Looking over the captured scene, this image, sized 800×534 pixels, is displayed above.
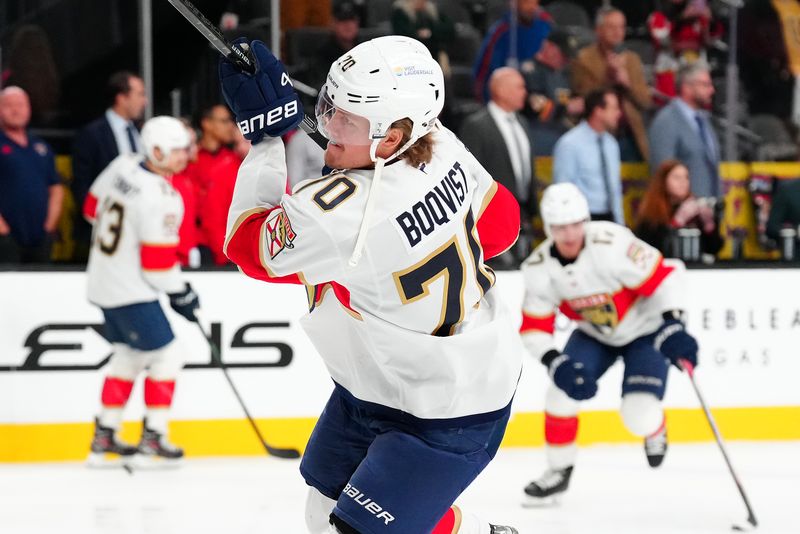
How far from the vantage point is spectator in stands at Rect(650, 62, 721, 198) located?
21.9 ft

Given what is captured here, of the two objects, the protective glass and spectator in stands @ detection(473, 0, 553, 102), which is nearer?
the protective glass

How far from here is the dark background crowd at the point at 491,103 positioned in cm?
602

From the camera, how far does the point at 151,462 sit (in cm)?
555

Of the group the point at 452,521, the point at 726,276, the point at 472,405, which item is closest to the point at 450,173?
the point at 472,405

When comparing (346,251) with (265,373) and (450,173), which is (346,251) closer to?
(450,173)

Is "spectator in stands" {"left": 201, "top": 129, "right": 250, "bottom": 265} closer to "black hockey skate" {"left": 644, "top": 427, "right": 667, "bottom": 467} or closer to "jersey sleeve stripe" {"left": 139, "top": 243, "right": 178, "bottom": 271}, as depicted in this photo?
"jersey sleeve stripe" {"left": 139, "top": 243, "right": 178, "bottom": 271}

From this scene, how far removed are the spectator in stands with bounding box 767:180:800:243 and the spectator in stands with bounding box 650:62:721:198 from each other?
1.00 ft

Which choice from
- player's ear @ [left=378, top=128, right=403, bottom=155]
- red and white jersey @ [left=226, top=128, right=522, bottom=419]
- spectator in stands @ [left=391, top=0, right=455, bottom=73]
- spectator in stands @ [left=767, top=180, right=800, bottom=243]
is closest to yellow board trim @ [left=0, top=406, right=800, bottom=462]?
spectator in stands @ [left=767, top=180, right=800, bottom=243]

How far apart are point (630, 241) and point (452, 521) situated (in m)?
2.29

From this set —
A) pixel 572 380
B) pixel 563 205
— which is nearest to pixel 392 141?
pixel 572 380

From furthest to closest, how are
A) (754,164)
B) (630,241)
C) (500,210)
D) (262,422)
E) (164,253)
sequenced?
(754,164) → (262,422) → (164,253) → (630,241) → (500,210)

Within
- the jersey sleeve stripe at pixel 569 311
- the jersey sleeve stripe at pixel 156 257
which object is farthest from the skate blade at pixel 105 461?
the jersey sleeve stripe at pixel 569 311

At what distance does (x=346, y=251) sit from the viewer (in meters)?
2.42

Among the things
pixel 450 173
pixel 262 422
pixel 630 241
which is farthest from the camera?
pixel 262 422
